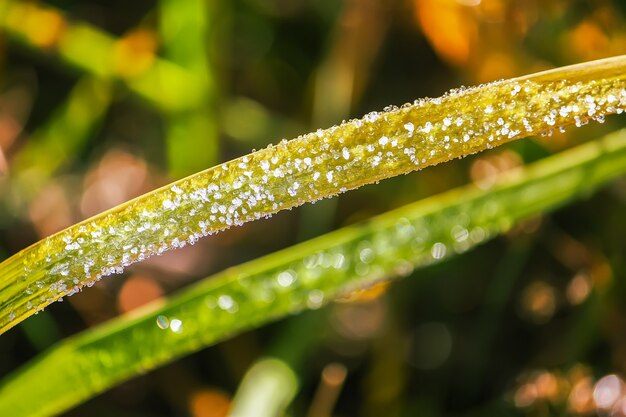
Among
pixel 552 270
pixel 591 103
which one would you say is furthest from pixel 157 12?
pixel 591 103

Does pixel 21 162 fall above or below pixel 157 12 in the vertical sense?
below

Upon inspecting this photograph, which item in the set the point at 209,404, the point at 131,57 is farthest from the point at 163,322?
the point at 131,57

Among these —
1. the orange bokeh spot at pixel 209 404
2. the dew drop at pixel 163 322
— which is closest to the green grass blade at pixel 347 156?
the dew drop at pixel 163 322

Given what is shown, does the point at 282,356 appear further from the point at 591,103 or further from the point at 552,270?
the point at 591,103

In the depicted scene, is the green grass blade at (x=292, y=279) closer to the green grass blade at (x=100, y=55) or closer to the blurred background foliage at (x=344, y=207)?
the blurred background foliage at (x=344, y=207)

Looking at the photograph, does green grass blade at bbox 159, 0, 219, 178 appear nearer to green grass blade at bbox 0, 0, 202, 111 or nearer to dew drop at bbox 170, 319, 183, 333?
green grass blade at bbox 0, 0, 202, 111

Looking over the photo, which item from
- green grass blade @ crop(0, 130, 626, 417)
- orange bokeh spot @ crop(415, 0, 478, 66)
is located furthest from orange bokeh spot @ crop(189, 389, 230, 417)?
orange bokeh spot @ crop(415, 0, 478, 66)
